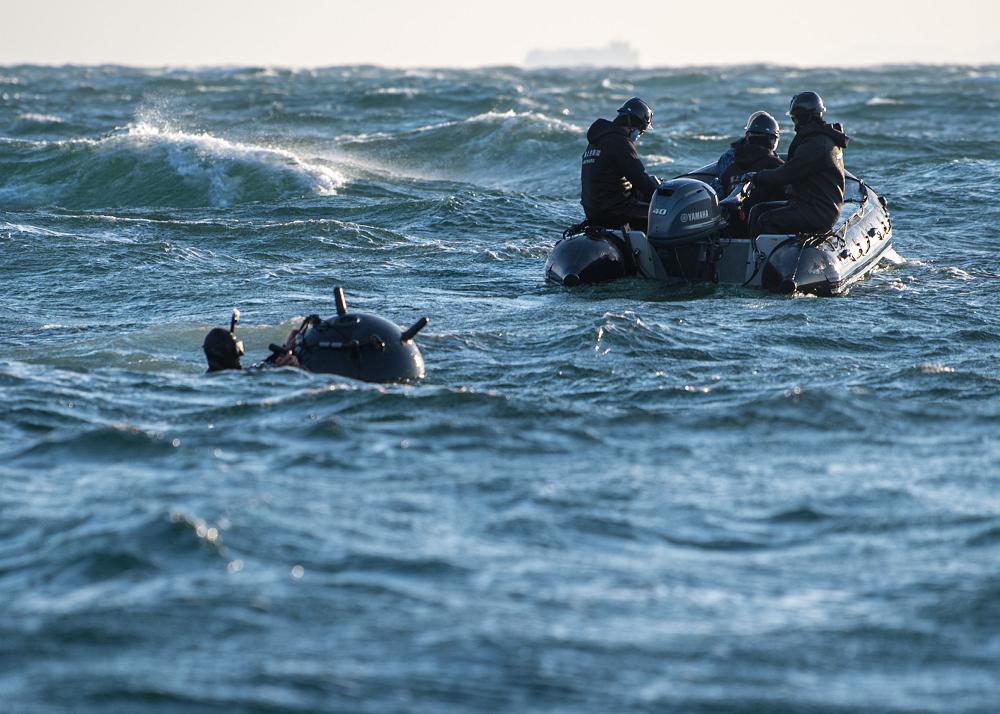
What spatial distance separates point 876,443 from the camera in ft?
23.7

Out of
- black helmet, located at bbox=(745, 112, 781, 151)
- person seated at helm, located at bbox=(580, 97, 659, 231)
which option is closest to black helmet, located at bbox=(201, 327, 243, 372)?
person seated at helm, located at bbox=(580, 97, 659, 231)

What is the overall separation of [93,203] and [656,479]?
15.3 m

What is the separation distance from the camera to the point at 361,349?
27.8 ft

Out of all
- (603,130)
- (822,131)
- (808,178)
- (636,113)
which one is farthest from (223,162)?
(822,131)

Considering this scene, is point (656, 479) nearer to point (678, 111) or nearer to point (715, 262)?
point (715, 262)

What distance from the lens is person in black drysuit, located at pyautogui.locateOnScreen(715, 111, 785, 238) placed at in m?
12.6

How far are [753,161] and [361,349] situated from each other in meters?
5.69

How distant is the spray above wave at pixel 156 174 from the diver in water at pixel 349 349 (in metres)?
11.1

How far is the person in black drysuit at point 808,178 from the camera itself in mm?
11938

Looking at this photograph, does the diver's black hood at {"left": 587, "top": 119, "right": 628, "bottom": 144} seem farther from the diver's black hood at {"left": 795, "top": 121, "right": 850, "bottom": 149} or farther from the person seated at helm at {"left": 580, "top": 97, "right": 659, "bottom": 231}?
the diver's black hood at {"left": 795, "top": 121, "right": 850, "bottom": 149}

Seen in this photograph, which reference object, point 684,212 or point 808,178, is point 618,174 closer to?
point 684,212

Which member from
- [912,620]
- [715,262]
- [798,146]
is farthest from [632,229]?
[912,620]

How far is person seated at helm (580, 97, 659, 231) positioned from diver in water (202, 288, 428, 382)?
14.7ft

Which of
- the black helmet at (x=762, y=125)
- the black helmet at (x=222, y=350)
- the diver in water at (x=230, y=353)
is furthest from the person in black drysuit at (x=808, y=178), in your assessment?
the black helmet at (x=222, y=350)
